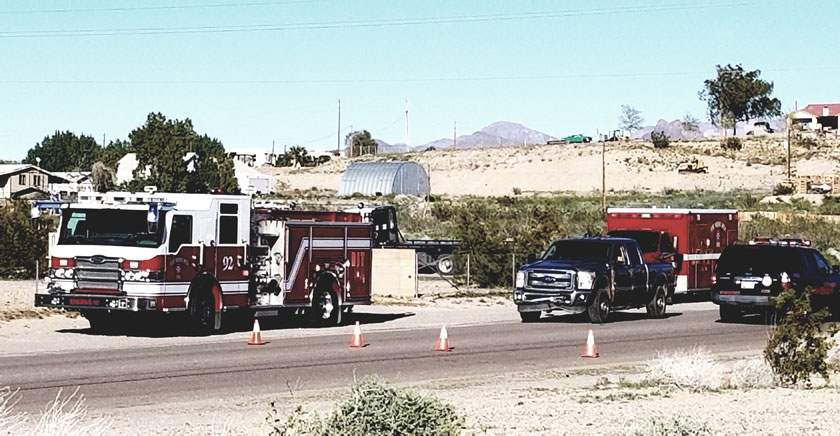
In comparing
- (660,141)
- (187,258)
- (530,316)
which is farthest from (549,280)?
(660,141)

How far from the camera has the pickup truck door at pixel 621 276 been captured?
32.4 metres

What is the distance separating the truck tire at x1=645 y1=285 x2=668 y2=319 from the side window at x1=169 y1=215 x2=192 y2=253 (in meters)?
13.1

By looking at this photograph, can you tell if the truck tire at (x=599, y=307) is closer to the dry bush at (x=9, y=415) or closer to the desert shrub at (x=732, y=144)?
the dry bush at (x=9, y=415)

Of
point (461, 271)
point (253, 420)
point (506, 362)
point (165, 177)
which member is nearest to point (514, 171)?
point (165, 177)

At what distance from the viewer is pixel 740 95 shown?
470 ft

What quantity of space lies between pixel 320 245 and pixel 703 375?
553 inches

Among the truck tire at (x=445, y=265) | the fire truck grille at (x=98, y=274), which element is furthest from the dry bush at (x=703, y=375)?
the truck tire at (x=445, y=265)

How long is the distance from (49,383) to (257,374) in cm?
299

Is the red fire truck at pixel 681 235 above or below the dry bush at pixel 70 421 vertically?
above

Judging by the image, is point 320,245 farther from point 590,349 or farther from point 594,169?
point 594,169

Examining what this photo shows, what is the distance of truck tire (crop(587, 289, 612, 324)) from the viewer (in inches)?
1248

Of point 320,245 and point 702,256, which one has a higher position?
point 320,245

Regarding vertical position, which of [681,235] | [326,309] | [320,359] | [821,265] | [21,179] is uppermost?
[21,179]

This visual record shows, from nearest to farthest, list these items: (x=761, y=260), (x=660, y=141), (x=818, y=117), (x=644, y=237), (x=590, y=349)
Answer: (x=590, y=349), (x=761, y=260), (x=644, y=237), (x=660, y=141), (x=818, y=117)
